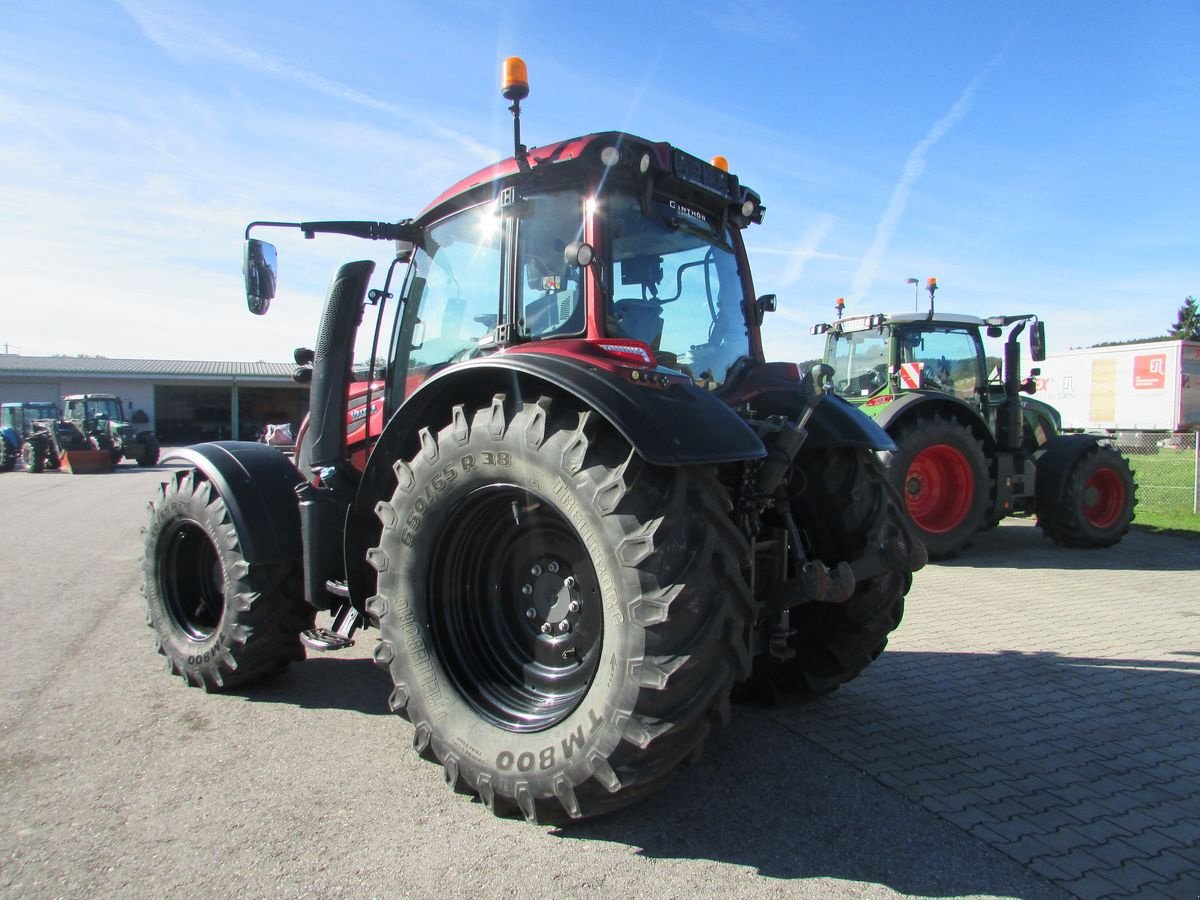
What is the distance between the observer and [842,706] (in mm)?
3898

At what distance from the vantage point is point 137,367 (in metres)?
43.2

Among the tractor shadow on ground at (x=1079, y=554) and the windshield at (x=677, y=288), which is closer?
the windshield at (x=677, y=288)

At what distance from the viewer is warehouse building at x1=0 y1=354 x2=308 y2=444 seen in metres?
39.2

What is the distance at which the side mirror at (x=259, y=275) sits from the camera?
3818 mm

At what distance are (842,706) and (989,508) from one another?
571cm

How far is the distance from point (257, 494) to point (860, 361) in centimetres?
813

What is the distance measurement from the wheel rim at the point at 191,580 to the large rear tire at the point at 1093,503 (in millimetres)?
8559

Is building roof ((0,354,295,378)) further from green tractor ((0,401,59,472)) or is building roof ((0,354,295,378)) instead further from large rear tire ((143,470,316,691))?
large rear tire ((143,470,316,691))

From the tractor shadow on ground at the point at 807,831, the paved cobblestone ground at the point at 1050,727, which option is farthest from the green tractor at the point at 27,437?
the tractor shadow on ground at the point at 807,831

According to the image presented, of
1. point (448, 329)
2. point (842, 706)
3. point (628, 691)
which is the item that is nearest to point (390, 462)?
point (448, 329)

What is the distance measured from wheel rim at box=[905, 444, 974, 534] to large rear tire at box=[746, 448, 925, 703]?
5.11 metres

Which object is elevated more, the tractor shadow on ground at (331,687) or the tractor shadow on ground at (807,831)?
the tractor shadow on ground at (807,831)

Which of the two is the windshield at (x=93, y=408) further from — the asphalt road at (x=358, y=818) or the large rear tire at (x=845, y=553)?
the large rear tire at (x=845, y=553)

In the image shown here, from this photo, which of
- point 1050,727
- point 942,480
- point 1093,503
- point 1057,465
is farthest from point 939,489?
point 1050,727
